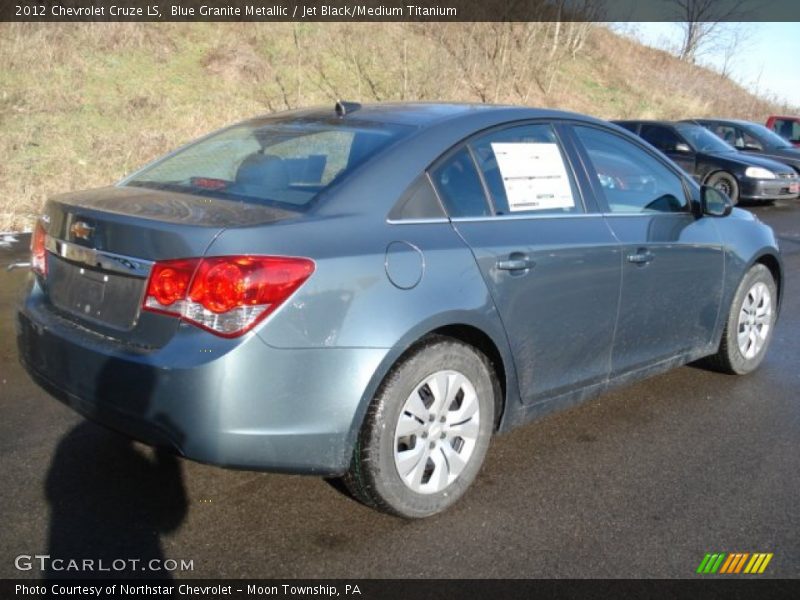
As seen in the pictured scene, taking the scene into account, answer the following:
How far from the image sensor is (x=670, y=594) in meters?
2.72

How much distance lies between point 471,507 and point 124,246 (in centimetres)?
172

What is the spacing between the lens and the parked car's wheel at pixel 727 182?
14078 millimetres

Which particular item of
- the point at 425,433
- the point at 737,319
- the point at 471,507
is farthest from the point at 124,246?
the point at 737,319

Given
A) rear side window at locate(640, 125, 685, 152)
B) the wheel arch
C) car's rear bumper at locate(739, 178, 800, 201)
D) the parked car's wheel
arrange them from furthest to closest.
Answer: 1. rear side window at locate(640, 125, 685, 152)
2. the parked car's wheel
3. car's rear bumper at locate(739, 178, 800, 201)
4. the wheel arch

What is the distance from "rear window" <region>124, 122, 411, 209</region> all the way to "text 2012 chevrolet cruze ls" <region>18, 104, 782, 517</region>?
0.02 m

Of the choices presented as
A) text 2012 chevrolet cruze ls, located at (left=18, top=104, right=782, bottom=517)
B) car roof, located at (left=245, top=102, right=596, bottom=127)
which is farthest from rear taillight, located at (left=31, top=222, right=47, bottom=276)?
car roof, located at (left=245, top=102, right=596, bottom=127)

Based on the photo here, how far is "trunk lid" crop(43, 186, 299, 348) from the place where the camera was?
2719mm

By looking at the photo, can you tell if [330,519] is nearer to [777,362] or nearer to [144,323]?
[144,323]

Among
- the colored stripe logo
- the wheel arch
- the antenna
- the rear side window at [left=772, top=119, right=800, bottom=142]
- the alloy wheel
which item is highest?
the rear side window at [left=772, top=119, right=800, bottom=142]

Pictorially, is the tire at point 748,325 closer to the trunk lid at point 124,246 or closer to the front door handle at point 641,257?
the front door handle at point 641,257

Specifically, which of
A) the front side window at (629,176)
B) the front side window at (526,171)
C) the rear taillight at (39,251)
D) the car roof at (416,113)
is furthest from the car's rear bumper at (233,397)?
the front side window at (629,176)

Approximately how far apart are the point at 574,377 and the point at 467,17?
22.5 meters

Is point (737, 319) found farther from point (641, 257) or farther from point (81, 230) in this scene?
point (81, 230)

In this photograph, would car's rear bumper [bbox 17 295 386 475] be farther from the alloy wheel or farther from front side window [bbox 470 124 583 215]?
front side window [bbox 470 124 583 215]
